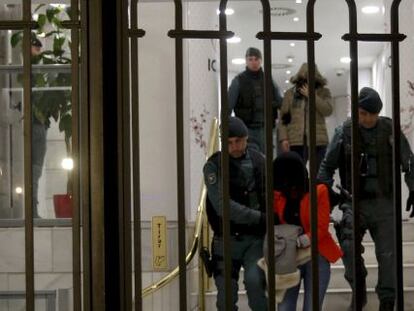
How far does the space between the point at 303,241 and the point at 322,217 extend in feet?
0.55

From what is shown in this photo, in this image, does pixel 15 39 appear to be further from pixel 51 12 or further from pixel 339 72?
pixel 339 72

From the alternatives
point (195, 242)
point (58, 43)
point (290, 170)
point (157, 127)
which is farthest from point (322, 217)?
point (157, 127)

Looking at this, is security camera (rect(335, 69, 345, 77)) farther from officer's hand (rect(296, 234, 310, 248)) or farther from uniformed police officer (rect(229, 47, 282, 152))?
officer's hand (rect(296, 234, 310, 248))

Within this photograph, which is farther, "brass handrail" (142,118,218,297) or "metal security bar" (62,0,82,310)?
"brass handrail" (142,118,218,297)

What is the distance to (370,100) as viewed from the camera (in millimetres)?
2264

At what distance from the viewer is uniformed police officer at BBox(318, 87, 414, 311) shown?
88.4 inches

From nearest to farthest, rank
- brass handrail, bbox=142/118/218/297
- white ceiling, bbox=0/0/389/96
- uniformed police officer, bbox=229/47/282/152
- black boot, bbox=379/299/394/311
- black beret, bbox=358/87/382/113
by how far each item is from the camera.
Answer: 1. black beret, bbox=358/87/382/113
2. uniformed police officer, bbox=229/47/282/152
3. black boot, bbox=379/299/394/311
4. white ceiling, bbox=0/0/389/96
5. brass handrail, bbox=142/118/218/297

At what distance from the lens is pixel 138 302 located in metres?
1.91

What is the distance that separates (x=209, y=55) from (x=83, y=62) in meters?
2.39

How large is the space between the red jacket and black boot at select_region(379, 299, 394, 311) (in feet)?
0.83

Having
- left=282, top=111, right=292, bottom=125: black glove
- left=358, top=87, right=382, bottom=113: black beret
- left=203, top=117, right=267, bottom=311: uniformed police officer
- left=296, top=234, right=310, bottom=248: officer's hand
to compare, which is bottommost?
left=296, top=234, right=310, bottom=248: officer's hand

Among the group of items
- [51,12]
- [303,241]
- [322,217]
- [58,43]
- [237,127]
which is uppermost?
[51,12]

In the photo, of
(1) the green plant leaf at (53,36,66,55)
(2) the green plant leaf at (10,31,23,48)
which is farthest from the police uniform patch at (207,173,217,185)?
(2) the green plant leaf at (10,31,23,48)

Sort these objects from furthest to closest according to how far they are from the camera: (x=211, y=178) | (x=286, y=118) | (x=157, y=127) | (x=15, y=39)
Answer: (x=157, y=127)
(x=15, y=39)
(x=286, y=118)
(x=211, y=178)
